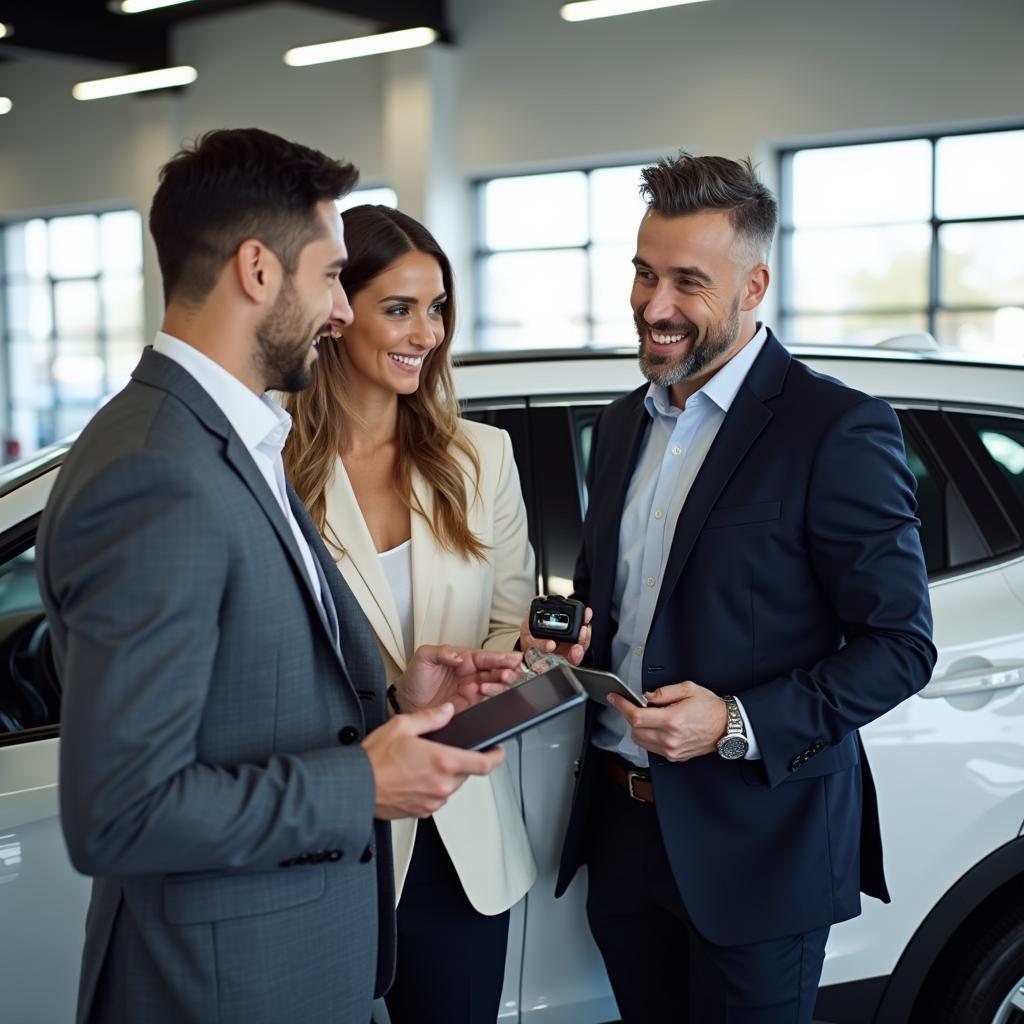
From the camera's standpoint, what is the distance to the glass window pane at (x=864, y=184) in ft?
30.1

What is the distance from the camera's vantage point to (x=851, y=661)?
1.74 meters

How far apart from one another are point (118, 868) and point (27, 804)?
859 millimetres

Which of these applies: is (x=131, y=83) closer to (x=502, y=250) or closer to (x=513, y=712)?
(x=502, y=250)

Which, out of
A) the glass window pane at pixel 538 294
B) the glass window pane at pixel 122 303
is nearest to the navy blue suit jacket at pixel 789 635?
the glass window pane at pixel 538 294

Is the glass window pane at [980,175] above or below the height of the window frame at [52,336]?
above

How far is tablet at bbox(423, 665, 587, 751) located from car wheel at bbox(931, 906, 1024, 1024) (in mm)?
1255

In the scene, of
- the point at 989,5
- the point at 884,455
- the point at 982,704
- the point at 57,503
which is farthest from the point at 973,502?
the point at 989,5

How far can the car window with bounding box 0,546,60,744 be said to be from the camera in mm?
2084

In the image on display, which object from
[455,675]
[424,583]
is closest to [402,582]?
[424,583]

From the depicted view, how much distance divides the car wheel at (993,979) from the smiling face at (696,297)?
1184 mm

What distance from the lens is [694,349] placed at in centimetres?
193

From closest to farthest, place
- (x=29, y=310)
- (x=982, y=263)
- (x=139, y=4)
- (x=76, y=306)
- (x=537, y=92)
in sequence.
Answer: (x=139, y=4)
(x=982, y=263)
(x=537, y=92)
(x=76, y=306)
(x=29, y=310)

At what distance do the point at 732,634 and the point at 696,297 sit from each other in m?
A: 0.53

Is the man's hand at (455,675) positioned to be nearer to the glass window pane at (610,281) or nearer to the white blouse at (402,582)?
the white blouse at (402,582)
